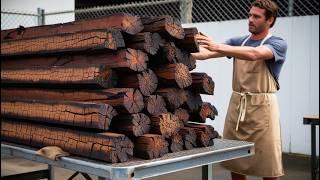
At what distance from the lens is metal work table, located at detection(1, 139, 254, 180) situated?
1.92m

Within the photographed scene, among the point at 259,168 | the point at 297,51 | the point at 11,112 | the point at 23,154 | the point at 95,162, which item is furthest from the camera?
the point at 297,51

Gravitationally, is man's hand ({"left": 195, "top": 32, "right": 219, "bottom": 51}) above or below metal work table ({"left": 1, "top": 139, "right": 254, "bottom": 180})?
above

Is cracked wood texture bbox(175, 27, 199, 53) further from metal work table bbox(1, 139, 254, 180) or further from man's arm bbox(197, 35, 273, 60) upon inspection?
metal work table bbox(1, 139, 254, 180)

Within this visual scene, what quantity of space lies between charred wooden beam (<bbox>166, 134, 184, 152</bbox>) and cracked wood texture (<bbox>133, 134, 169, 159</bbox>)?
76 millimetres

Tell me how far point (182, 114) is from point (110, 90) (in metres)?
0.49

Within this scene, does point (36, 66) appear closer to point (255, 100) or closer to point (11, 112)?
point (11, 112)

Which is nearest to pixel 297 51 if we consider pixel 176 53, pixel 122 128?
pixel 176 53

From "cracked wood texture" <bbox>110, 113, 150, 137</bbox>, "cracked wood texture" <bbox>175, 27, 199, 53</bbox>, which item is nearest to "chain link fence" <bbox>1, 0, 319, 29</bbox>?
"cracked wood texture" <bbox>175, 27, 199, 53</bbox>

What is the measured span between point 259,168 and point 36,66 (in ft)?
5.71

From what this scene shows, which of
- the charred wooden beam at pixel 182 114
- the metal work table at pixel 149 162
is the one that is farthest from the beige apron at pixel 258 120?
the charred wooden beam at pixel 182 114

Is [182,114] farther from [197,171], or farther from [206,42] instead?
[197,171]

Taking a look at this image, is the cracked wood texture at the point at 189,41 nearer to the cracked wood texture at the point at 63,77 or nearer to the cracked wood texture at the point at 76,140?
the cracked wood texture at the point at 63,77

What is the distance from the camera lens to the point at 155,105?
2268 millimetres

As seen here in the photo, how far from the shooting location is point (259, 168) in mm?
3238
